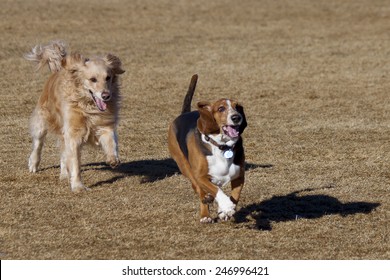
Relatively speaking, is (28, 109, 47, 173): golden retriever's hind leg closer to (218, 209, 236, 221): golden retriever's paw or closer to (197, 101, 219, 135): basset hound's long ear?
(197, 101, 219, 135): basset hound's long ear

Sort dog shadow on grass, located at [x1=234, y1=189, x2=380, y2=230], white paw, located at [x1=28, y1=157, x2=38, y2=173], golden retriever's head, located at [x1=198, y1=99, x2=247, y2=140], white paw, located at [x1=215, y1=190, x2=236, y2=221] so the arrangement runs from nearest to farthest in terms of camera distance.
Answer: white paw, located at [x1=215, y1=190, x2=236, y2=221] → golden retriever's head, located at [x1=198, y1=99, x2=247, y2=140] → dog shadow on grass, located at [x1=234, y1=189, x2=380, y2=230] → white paw, located at [x1=28, y1=157, x2=38, y2=173]

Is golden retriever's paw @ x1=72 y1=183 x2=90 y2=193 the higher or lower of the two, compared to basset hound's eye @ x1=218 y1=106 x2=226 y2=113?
lower

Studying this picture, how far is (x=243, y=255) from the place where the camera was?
20.8 feet

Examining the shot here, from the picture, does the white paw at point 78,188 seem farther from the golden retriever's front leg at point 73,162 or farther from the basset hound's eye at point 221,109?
the basset hound's eye at point 221,109

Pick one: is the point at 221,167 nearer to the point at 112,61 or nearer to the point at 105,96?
the point at 105,96

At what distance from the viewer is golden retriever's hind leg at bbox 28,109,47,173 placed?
926 cm

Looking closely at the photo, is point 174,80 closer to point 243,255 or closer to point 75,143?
point 75,143

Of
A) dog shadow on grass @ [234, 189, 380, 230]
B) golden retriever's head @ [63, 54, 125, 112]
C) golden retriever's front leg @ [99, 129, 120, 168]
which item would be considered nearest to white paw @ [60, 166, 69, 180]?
golden retriever's front leg @ [99, 129, 120, 168]

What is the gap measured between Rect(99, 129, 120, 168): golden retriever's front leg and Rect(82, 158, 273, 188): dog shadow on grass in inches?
14.1

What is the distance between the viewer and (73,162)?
855cm

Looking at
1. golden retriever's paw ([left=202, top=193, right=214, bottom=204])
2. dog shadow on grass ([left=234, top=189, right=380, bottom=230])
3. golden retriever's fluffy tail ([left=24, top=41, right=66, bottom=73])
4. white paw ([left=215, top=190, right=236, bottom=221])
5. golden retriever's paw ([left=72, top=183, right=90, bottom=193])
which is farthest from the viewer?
golden retriever's fluffy tail ([left=24, top=41, right=66, bottom=73])

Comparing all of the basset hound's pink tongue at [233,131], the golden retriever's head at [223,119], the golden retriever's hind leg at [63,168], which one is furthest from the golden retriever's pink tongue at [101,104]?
the basset hound's pink tongue at [233,131]

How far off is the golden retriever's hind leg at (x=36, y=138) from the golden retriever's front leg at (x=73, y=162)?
0.61 m

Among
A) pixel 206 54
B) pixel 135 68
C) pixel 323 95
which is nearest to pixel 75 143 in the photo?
pixel 323 95
